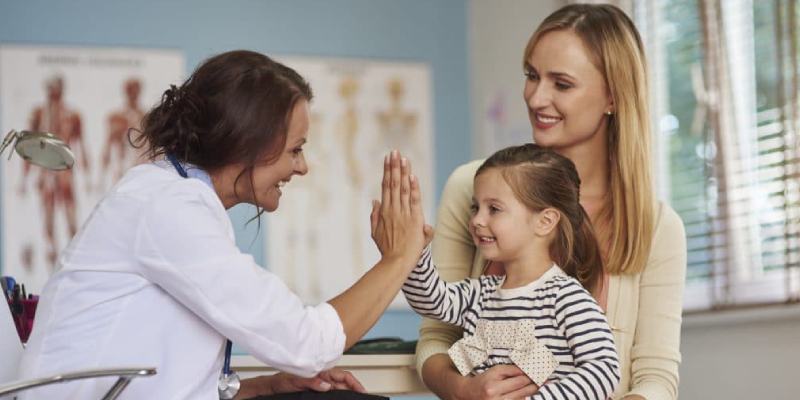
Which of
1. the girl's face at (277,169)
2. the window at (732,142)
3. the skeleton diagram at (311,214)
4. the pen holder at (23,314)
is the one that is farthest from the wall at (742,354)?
the pen holder at (23,314)

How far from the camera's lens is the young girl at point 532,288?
5.69ft

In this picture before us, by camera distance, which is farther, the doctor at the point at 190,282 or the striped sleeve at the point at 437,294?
the striped sleeve at the point at 437,294

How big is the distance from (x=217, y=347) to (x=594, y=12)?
1104mm

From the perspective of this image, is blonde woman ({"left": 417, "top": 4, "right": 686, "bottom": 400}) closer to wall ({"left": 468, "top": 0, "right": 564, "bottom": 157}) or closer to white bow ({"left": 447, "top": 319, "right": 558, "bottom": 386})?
white bow ({"left": 447, "top": 319, "right": 558, "bottom": 386})

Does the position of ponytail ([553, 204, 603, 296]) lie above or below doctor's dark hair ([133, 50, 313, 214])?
below

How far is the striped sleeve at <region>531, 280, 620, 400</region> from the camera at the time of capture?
169cm

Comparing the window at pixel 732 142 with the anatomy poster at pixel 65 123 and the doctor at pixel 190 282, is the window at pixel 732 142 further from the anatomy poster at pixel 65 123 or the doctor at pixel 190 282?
the anatomy poster at pixel 65 123

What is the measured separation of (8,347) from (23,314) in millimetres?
224

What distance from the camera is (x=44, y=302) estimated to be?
147 centimetres

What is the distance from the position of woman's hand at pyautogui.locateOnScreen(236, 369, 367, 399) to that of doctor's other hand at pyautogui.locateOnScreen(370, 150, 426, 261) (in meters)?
0.26

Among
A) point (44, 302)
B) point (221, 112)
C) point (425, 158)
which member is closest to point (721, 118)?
point (425, 158)

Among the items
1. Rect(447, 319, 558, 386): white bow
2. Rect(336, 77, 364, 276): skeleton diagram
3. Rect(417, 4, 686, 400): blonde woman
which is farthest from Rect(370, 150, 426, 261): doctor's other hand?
Rect(336, 77, 364, 276): skeleton diagram

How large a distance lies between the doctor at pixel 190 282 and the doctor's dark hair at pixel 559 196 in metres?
0.40

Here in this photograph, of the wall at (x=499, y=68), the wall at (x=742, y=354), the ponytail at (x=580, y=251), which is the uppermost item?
the wall at (x=499, y=68)
